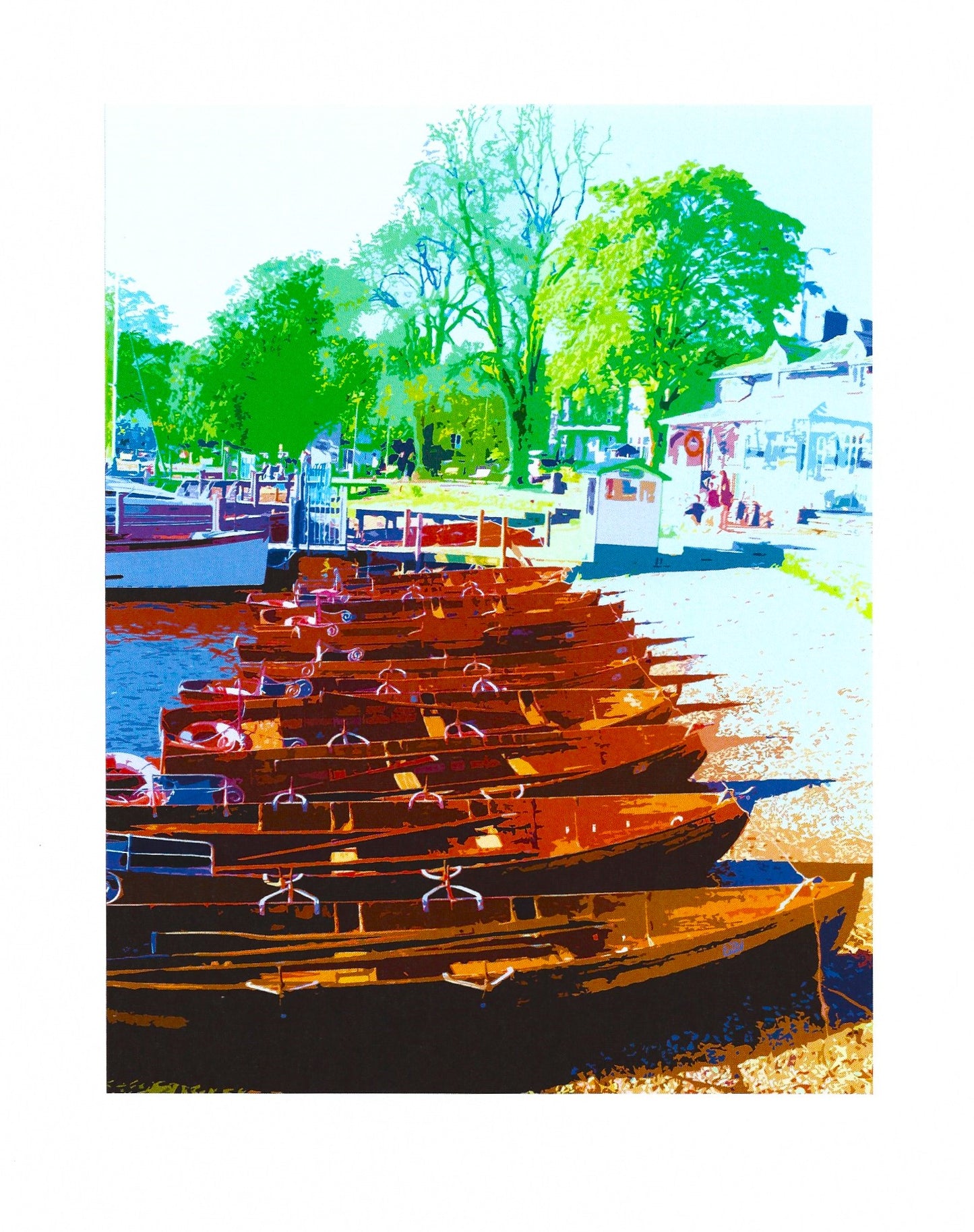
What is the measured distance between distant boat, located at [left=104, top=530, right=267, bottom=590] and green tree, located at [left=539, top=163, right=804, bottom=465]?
4.79 ft

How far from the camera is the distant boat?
4.00m

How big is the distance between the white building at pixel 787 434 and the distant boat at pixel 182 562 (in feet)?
5.88

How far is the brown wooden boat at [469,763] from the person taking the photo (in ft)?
12.9

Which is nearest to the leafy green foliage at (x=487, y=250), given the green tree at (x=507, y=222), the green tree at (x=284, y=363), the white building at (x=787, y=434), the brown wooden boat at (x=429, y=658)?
the green tree at (x=507, y=222)

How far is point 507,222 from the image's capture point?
12.9 ft

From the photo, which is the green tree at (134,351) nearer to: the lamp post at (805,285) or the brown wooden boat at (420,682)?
the brown wooden boat at (420,682)

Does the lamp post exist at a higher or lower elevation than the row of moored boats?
higher

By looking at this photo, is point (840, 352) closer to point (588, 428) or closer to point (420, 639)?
point (588, 428)

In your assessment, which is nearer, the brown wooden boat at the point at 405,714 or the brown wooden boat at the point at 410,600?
the brown wooden boat at the point at 405,714

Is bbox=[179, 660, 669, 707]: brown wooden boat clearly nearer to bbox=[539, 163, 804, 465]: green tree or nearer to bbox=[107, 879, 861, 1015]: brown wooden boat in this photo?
bbox=[107, 879, 861, 1015]: brown wooden boat

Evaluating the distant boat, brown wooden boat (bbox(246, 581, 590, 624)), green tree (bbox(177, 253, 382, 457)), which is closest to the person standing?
brown wooden boat (bbox(246, 581, 590, 624))

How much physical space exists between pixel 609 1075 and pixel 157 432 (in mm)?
3089

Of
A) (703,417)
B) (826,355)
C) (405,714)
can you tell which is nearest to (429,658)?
(405,714)

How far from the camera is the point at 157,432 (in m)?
3.99
